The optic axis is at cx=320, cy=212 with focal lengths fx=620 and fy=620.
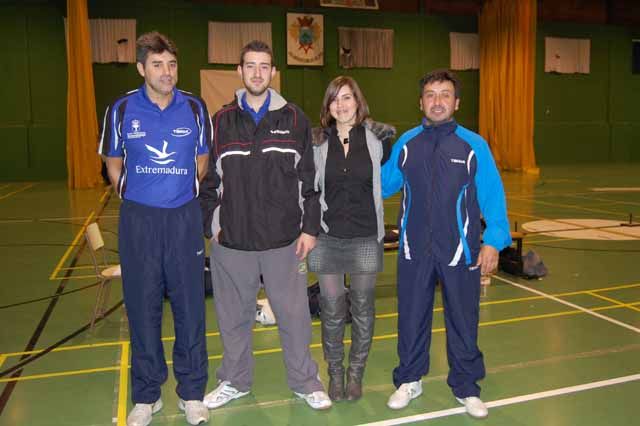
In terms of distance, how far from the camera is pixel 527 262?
20.5 ft

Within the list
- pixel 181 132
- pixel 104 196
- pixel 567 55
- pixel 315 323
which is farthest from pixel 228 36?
pixel 181 132

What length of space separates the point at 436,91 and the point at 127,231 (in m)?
1.65

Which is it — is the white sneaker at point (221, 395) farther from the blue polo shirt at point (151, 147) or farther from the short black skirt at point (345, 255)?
the blue polo shirt at point (151, 147)

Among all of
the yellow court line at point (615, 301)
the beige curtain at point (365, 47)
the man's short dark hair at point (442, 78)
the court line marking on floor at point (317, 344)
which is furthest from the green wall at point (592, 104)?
the man's short dark hair at point (442, 78)

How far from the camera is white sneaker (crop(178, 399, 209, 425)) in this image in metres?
3.12

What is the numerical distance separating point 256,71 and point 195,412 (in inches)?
68.2

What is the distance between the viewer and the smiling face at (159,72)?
2.89 meters

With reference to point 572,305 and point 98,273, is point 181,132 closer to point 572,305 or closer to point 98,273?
point 98,273

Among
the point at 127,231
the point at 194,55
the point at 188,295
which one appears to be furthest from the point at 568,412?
the point at 194,55

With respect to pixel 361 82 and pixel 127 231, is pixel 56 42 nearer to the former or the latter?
pixel 361 82

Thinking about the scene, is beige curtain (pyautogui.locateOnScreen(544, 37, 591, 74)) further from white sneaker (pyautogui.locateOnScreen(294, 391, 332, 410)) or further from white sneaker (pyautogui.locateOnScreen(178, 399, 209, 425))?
white sneaker (pyautogui.locateOnScreen(178, 399, 209, 425))

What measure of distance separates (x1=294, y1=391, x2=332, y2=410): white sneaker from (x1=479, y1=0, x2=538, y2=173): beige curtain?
16.9m

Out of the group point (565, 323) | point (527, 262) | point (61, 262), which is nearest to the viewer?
point (565, 323)

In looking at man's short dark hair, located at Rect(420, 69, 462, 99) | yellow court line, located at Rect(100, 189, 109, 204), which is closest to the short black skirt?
man's short dark hair, located at Rect(420, 69, 462, 99)
